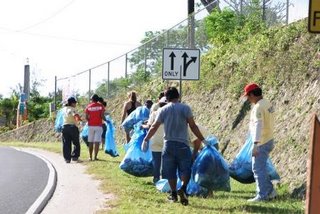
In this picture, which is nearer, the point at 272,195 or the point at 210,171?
the point at 272,195

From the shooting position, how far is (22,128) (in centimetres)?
4094

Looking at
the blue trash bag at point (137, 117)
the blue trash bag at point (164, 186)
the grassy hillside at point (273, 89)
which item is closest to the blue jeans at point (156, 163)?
the blue trash bag at point (164, 186)

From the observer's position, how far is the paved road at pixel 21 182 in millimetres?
10016

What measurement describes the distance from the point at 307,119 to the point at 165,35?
59.5ft

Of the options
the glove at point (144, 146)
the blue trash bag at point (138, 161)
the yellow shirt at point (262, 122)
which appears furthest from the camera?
the blue trash bag at point (138, 161)

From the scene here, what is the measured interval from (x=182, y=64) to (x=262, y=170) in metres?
3.67

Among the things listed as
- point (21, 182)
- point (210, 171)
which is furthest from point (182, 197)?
point (21, 182)

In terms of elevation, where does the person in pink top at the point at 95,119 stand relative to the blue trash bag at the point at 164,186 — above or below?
above

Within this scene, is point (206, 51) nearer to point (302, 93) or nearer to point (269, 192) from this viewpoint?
point (302, 93)

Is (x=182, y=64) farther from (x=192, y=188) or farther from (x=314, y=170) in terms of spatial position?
(x=314, y=170)

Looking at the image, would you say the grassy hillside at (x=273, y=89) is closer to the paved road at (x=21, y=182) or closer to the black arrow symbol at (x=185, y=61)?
the black arrow symbol at (x=185, y=61)

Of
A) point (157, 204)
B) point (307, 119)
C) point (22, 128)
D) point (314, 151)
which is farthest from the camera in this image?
point (22, 128)

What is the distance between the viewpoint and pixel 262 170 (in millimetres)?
9695

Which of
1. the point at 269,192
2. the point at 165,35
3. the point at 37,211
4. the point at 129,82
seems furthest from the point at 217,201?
the point at 129,82
